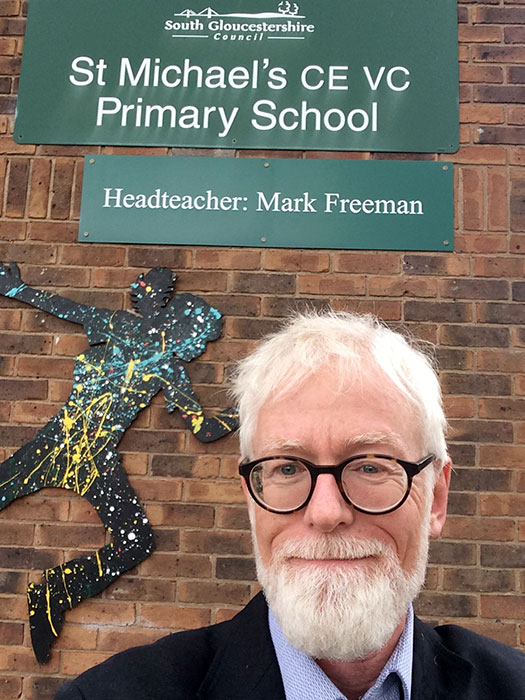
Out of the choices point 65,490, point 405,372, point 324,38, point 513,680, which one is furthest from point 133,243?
point 513,680

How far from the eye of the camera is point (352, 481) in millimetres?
1358

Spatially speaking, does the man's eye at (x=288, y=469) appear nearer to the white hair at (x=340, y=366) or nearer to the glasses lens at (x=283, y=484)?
the glasses lens at (x=283, y=484)

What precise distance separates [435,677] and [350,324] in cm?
84

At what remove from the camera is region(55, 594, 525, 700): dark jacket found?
139 cm

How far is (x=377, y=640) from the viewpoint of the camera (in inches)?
52.7

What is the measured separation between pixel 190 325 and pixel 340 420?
4.49 ft

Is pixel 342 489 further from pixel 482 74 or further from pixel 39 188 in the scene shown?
pixel 482 74

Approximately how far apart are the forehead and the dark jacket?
434 mm

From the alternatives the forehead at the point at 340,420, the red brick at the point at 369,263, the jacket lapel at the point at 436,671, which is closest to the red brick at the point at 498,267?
the red brick at the point at 369,263

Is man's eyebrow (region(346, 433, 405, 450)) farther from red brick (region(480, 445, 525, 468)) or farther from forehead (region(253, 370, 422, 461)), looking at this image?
red brick (region(480, 445, 525, 468))

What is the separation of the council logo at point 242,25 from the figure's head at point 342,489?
188 centimetres

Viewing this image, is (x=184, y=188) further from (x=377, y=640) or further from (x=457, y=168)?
(x=377, y=640)

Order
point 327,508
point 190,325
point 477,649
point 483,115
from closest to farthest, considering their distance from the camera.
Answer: point 327,508 < point 477,649 < point 190,325 < point 483,115

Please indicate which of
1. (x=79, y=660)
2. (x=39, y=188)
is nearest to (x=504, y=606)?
(x=79, y=660)
